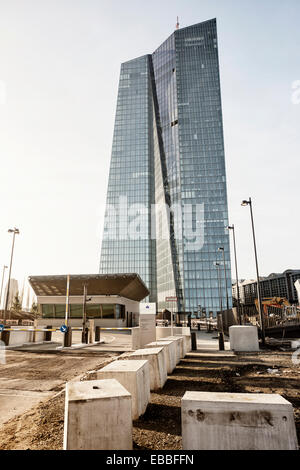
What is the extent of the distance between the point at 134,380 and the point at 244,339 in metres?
12.4

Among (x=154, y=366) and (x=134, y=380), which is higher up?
(x=134, y=380)

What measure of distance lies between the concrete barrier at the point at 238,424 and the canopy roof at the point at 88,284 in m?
44.7

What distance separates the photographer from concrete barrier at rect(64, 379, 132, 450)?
3498 mm

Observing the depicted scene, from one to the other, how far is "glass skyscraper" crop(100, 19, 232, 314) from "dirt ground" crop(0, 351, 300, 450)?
3573 inches

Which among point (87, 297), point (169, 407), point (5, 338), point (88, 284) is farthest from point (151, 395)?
point (87, 297)

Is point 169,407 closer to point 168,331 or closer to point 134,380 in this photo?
point 134,380

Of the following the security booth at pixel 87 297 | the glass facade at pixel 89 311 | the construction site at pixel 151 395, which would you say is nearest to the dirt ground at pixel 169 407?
the construction site at pixel 151 395

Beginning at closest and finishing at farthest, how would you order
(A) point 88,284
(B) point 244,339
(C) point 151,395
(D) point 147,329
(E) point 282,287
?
(C) point 151,395, (B) point 244,339, (D) point 147,329, (A) point 88,284, (E) point 282,287

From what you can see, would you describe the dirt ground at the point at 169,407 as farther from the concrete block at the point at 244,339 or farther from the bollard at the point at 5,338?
the bollard at the point at 5,338

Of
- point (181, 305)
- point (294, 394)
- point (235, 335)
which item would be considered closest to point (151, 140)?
point (181, 305)

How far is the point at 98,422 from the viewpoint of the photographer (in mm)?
3564

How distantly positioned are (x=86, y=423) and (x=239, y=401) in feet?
5.87

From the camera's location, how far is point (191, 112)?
120688 millimetres
